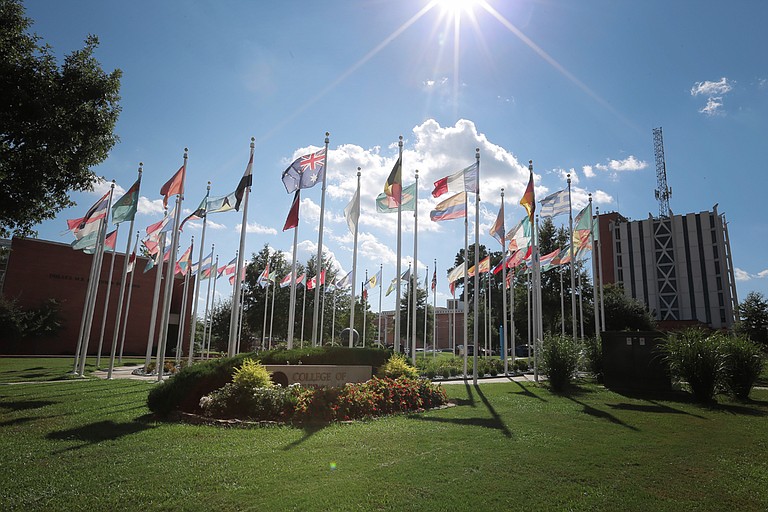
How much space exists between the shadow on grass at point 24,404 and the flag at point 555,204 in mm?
20208

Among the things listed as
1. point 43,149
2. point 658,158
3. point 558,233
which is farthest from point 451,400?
point 658,158

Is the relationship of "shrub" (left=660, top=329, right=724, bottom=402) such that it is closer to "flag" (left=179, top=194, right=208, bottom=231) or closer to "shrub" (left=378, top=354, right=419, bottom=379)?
"shrub" (left=378, top=354, right=419, bottom=379)

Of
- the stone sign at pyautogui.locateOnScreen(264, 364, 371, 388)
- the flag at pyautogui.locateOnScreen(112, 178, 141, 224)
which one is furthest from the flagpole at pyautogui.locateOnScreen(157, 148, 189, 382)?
the stone sign at pyautogui.locateOnScreen(264, 364, 371, 388)

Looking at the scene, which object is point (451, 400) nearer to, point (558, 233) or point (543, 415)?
point (543, 415)

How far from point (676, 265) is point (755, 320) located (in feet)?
165

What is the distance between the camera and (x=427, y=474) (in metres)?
6.34

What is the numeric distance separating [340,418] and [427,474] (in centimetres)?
479

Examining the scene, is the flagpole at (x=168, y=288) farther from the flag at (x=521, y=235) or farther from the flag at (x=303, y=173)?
the flag at (x=521, y=235)

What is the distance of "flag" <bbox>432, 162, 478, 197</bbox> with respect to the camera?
19672 mm

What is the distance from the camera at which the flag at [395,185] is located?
754 inches

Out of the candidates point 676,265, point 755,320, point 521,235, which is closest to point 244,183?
point 521,235

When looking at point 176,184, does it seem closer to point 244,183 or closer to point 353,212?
point 244,183

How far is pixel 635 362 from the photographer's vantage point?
55.6 feet

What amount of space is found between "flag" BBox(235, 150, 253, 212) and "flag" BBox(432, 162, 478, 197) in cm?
745
